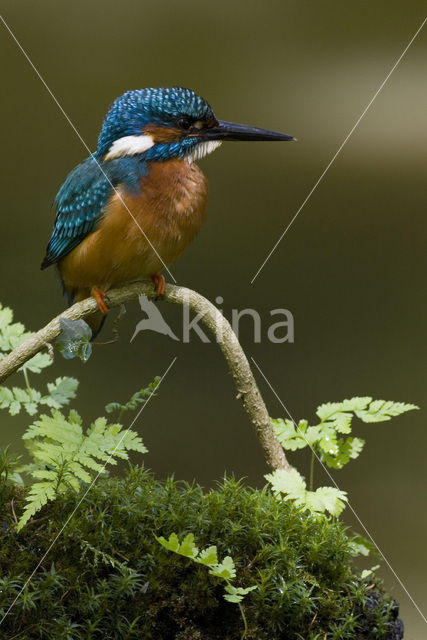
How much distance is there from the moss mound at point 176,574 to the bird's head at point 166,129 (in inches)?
29.7

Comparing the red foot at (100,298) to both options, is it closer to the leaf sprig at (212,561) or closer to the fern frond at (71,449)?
the fern frond at (71,449)

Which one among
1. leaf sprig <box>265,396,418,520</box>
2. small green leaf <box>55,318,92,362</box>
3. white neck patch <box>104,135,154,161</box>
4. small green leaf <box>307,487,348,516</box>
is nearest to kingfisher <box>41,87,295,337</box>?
white neck patch <box>104,135,154,161</box>

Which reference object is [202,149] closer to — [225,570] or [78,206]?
[78,206]

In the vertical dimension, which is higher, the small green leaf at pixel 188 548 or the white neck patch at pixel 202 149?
the white neck patch at pixel 202 149

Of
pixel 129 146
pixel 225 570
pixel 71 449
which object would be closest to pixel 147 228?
pixel 129 146

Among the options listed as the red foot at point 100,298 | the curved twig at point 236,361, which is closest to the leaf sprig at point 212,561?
the curved twig at point 236,361

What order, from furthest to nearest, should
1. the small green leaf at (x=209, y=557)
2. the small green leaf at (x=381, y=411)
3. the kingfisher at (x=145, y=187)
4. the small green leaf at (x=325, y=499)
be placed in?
the kingfisher at (x=145, y=187), the small green leaf at (x=381, y=411), the small green leaf at (x=325, y=499), the small green leaf at (x=209, y=557)

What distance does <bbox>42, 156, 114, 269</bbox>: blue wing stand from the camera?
1744 mm

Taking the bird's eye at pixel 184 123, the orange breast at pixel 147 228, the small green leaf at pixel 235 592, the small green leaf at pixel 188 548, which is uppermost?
the bird's eye at pixel 184 123

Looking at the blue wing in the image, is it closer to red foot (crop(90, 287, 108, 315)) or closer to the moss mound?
red foot (crop(90, 287, 108, 315))

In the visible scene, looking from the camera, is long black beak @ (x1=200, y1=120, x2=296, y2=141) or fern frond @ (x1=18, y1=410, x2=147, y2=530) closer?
fern frond @ (x1=18, y1=410, x2=147, y2=530)

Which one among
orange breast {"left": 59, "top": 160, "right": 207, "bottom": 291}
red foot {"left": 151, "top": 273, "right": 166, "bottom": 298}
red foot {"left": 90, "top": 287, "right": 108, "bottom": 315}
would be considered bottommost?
red foot {"left": 151, "top": 273, "right": 166, "bottom": 298}

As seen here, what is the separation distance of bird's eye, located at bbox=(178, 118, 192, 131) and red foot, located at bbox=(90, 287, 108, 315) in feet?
1.35

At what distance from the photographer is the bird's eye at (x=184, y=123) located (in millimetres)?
1707
